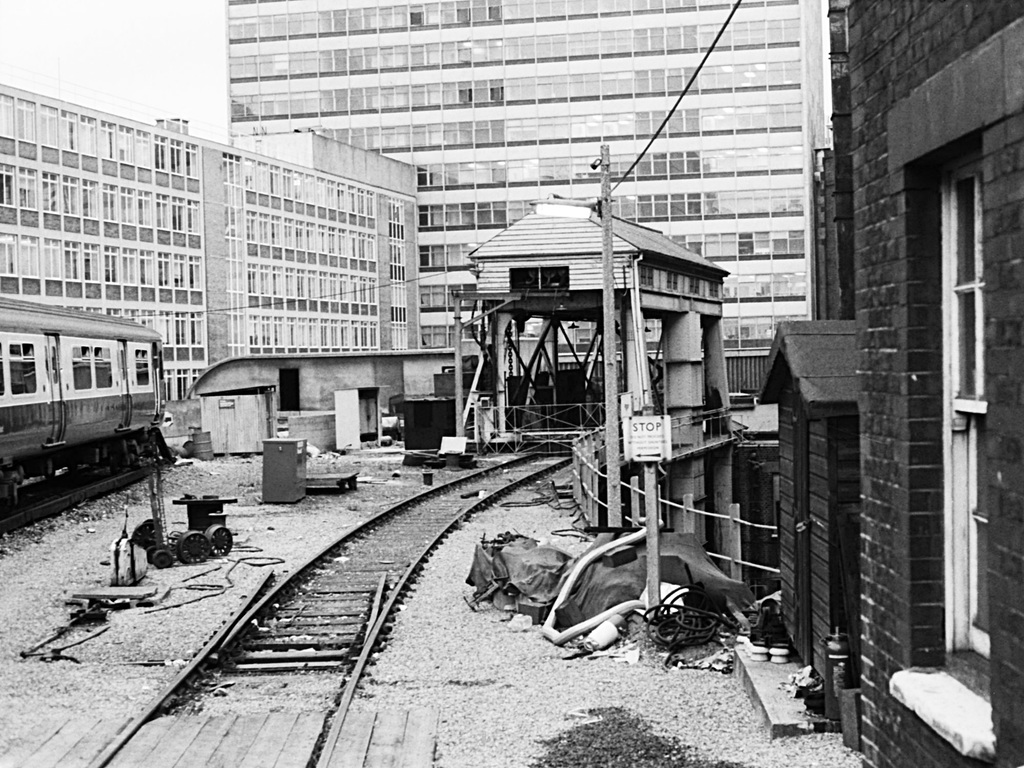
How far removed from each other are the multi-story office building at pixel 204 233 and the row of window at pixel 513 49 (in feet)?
23.2

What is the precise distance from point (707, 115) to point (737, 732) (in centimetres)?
6918

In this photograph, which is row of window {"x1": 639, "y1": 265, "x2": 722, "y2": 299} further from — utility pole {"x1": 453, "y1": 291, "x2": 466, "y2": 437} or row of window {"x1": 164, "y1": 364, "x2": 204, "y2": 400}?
row of window {"x1": 164, "y1": 364, "x2": 204, "y2": 400}

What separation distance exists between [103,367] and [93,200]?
28413 millimetres

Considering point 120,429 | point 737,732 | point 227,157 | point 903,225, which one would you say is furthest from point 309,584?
point 227,157

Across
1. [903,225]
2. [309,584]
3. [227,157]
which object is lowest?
[309,584]

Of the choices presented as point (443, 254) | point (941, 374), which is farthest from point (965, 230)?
point (443, 254)

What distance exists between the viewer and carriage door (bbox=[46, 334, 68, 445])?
22.2 metres

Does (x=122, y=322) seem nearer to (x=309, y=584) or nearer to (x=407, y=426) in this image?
(x=407, y=426)

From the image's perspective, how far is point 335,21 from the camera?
254 ft

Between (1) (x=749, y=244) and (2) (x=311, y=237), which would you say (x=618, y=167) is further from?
(2) (x=311, y=237)

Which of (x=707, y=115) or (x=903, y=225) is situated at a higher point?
(x=707, y=115)

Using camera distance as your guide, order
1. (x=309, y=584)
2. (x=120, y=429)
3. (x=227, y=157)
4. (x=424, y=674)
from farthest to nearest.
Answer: (x=227, y=157), (x=120, y=429), (x=309, y=584), (x=424, y=674)

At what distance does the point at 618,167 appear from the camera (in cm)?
7606

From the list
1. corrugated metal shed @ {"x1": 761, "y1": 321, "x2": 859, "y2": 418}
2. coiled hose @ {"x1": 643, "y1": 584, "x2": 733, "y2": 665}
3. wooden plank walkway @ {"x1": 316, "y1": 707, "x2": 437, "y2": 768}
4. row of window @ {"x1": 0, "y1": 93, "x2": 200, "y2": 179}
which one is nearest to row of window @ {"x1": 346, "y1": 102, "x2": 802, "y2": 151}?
row of window @ {"x1": 0, "y1": 93, "x2": 200, "y2": 179}
